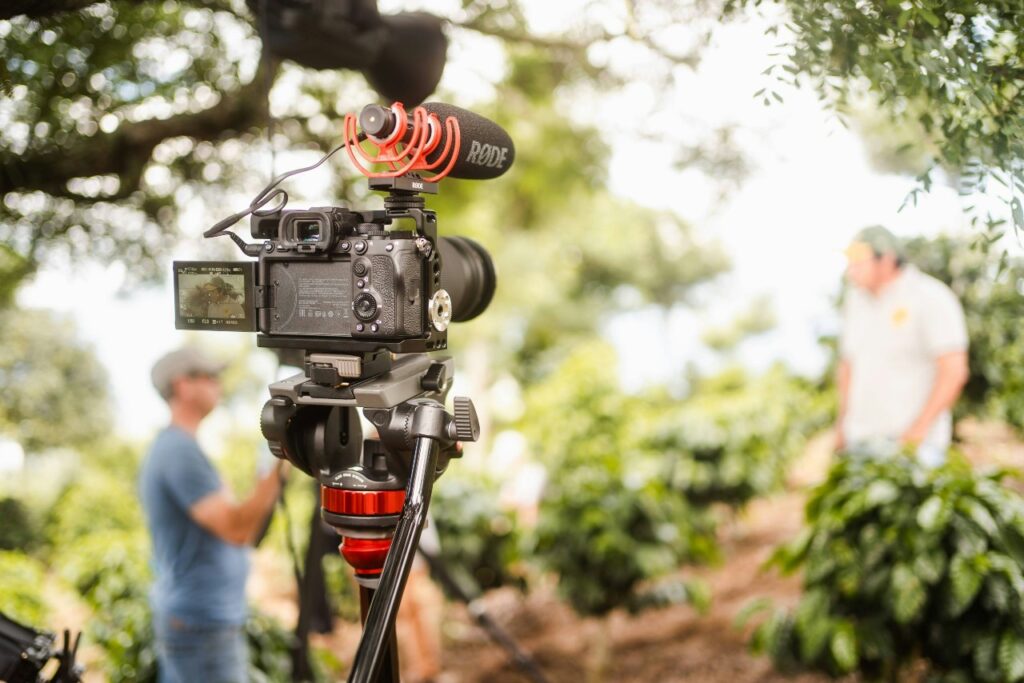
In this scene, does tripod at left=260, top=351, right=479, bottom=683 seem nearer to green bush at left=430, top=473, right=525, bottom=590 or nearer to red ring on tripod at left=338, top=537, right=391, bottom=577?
red ring on tripod at left=338, top=537, right=391, bottom=577

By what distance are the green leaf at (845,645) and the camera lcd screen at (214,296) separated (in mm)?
2065

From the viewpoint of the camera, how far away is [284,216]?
138 cm

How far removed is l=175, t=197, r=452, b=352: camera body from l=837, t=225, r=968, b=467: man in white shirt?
7.79ft

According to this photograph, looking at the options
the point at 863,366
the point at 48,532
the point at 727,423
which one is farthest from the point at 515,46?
the point at 48,532

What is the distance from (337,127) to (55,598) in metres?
4.01

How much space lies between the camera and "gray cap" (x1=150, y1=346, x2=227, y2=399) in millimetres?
2768

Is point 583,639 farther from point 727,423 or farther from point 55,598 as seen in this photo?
point 55,598

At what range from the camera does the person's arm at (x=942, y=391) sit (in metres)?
3.09

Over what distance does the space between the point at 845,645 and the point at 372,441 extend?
6.00ft

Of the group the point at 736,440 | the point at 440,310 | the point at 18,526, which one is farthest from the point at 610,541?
the point at 18,526

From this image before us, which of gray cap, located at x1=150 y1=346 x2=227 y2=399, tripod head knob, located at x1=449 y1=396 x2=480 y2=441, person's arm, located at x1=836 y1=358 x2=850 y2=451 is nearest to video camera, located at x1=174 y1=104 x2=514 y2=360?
tripod head knob, located at x1=449 y1=396 x2=480 y2=441

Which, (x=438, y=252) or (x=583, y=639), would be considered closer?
(x=438, y=252)

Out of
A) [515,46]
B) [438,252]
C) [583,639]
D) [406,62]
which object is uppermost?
[515,46]

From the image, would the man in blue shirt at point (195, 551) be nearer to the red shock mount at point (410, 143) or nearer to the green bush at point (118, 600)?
the green bush at point (118, 600)
